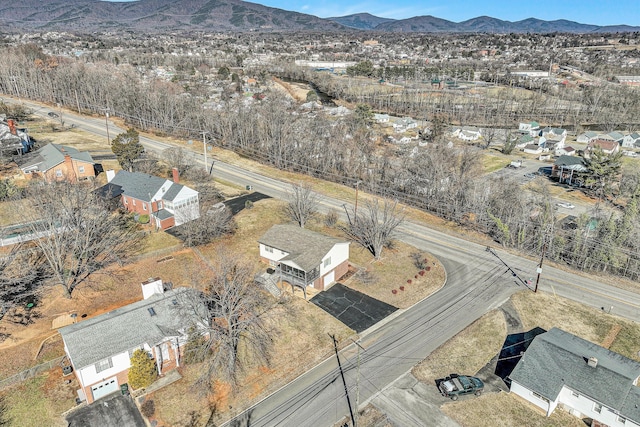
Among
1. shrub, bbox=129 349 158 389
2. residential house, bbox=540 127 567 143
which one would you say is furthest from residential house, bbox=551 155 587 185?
shrub, bbox=129 349 158 389

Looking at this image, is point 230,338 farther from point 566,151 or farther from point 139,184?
point 566,151

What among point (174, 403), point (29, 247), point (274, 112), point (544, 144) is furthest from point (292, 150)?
point (544, 144)

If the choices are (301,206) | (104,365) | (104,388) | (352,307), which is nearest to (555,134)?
(301,206)

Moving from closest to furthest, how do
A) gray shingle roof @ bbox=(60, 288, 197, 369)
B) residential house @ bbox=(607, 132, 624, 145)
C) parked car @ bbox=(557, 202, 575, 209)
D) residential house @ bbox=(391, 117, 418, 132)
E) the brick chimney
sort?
gray shingle roof @ bbox=(60, 288, 197, 369)
the brick chimney
parked car @ bbox=(557, 202, 575, 209)
residential house @ bbox=(607, 132, 624, 145)
residential house @ bbox=(391, 117, 418, 132)

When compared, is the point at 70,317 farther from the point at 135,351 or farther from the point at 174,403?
the point at 174,403

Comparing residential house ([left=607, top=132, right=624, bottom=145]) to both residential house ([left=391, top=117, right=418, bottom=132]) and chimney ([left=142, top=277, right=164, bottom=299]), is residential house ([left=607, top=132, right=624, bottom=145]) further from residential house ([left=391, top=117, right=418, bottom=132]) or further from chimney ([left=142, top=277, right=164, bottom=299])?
chimney ([left=142, top=277, right=164, bottom=299])

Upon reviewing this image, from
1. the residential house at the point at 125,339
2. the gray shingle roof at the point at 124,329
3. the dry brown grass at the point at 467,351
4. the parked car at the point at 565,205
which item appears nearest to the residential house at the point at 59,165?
the gray shingle roof at the point at 124,329

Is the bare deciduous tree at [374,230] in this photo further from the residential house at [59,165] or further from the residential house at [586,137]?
the residential house at [586,137]
